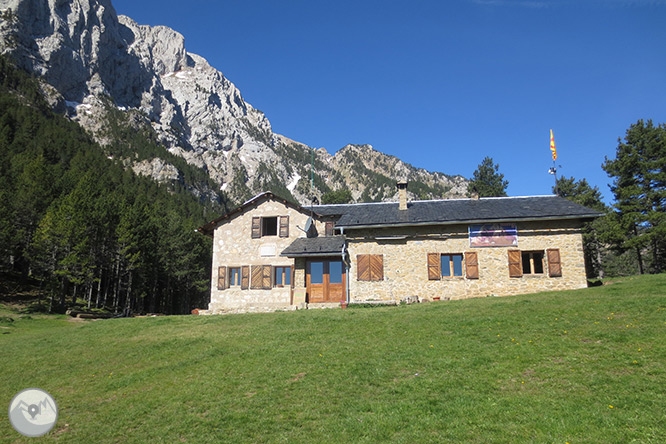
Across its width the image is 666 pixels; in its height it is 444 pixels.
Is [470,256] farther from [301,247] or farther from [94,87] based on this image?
[94,87]

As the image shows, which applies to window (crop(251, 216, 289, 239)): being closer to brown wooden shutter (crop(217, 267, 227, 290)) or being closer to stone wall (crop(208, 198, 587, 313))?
brown wooden shutter (crop(217, 267, 227, 290))

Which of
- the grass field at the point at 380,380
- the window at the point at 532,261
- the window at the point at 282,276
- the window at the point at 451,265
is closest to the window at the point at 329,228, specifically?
the window at the point at 282,276

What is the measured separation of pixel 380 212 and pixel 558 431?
18.9 meters

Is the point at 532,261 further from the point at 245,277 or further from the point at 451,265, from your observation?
the point at 245,277

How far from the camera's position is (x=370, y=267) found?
2181 centimetres

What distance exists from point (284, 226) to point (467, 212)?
1152cm

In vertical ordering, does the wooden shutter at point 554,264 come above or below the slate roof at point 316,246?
below

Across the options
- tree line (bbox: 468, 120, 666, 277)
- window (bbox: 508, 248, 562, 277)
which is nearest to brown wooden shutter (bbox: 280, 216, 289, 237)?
window (bbox: 508, 248, 562, 277)

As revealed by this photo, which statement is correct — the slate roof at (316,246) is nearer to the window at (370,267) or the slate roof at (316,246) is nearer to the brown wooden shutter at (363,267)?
the brown wooden shutter at (363,267)

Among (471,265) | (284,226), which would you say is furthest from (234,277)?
(471,265)

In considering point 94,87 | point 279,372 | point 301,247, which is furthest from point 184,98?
point 279,372

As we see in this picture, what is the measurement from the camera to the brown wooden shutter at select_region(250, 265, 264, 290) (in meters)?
25.3

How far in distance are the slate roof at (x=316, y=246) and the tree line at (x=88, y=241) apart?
56.1 ft

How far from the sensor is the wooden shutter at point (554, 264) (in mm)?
20656
